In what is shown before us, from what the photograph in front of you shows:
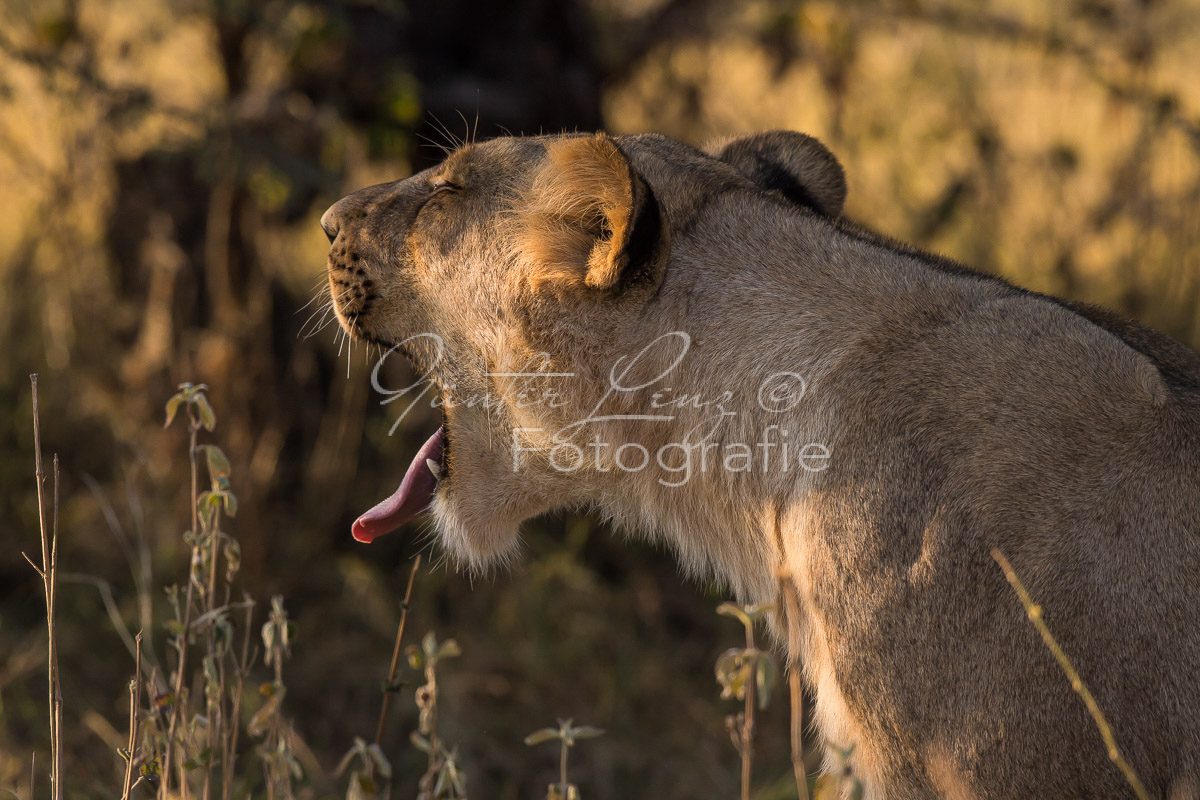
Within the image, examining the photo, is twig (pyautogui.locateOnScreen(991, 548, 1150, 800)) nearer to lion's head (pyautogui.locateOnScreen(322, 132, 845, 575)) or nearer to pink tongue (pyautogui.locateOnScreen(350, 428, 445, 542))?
lion's head (pyautogui.locateOnScreen(322, 132, 845, 575))

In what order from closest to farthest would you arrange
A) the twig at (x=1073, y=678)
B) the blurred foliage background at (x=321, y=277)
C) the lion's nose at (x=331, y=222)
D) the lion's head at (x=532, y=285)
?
1. the twig at (x=1073, y=678)
2. the lion's head at (x=532, y=285)
3. the lion's nose at (x=331, y=222)
4. the blurred foliage background at (x=321, y=277)

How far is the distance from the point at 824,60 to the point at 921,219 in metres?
1.08

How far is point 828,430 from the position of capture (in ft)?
8.35

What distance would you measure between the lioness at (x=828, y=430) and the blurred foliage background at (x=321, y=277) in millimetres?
1737

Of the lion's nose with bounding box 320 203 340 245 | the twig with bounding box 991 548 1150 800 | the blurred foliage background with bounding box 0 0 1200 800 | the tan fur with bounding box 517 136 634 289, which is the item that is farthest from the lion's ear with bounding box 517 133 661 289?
the blurred foliage background with bounding box 0 0 1200 800

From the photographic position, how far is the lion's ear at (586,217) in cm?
260

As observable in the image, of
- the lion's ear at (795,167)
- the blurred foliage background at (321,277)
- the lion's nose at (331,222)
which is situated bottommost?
the blurred foliage background at (321,277)

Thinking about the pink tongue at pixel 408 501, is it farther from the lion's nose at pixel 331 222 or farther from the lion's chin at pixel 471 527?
the lion's nose at pixel 331 222

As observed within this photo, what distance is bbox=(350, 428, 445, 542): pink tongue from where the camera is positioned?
3.10 meters

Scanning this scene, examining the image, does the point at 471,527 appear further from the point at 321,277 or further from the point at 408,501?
the point at 321,277

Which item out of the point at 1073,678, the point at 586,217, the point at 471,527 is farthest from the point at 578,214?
the point at 1073,678

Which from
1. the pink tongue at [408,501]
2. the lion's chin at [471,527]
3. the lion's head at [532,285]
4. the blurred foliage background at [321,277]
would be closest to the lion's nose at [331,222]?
the lion's head at [532,285]

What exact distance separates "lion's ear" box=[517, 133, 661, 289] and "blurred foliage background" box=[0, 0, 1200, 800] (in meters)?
1.90

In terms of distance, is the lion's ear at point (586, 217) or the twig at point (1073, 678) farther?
the lion's ear at point (586, 217)
